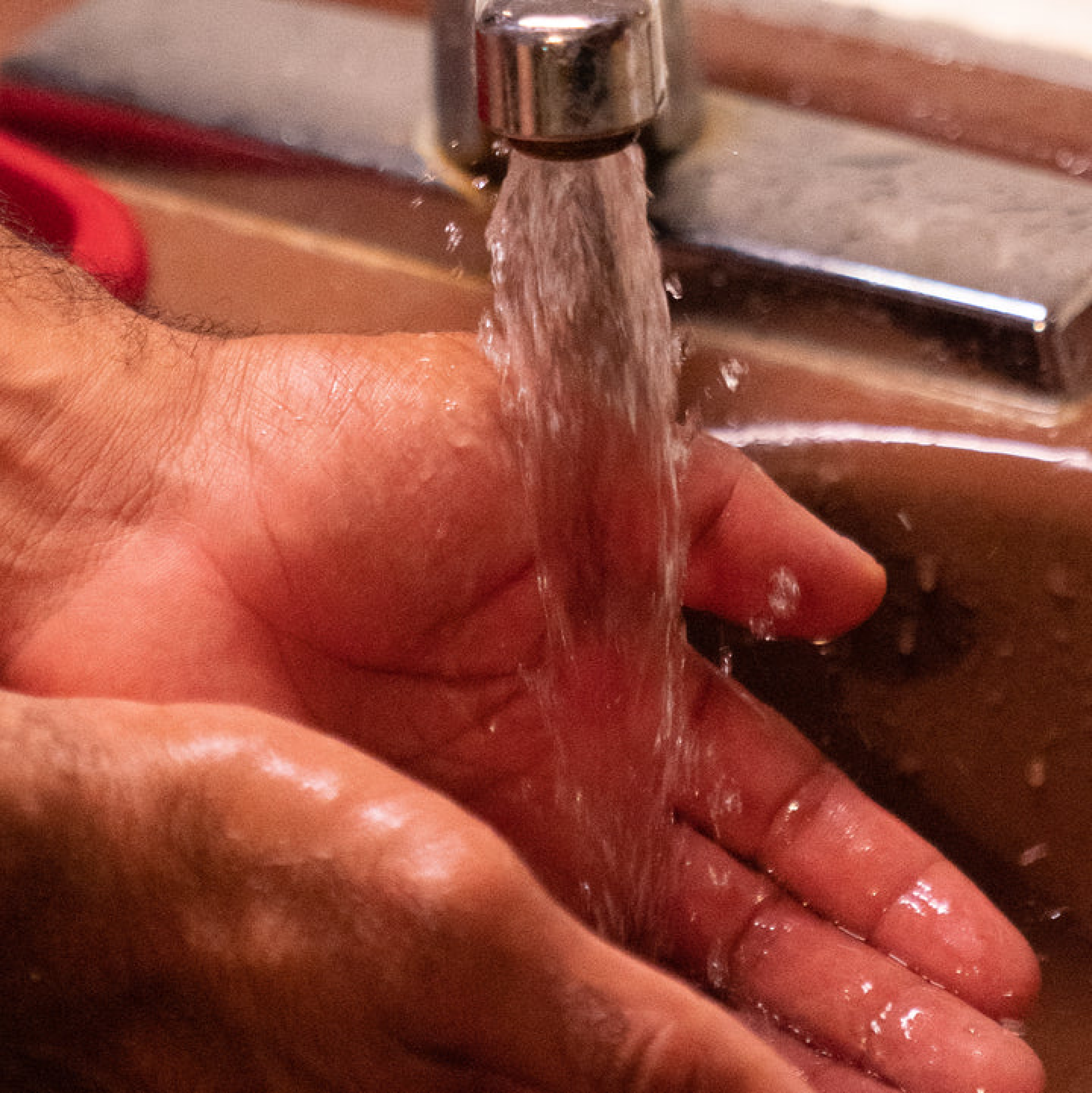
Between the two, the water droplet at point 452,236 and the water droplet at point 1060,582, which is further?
the water droplet at point 452,236

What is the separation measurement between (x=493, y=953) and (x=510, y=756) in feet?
0.76

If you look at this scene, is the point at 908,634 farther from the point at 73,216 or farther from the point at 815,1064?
the point at 73,216

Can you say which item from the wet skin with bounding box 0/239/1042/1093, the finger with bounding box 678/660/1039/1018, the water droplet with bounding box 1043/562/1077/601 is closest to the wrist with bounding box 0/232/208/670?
the wet skin with bounding box 0/239/1042/1093

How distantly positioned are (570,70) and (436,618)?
0.82 ft

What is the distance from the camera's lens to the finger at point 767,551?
585mm

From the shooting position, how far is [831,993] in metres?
0.57

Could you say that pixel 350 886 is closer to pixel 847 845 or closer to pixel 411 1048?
pixel 411 1048

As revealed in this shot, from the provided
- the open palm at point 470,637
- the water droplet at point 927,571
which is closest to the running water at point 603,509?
the open palm at point 470,637

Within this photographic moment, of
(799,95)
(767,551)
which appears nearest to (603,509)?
(767,551)

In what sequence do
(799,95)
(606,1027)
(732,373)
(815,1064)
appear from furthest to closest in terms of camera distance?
(799,95) < (732,373) < (815,1064) < (606,1027)

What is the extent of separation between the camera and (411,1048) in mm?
411

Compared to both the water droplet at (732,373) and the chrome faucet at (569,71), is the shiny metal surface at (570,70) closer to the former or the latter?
the chrome faucet at (569,71)

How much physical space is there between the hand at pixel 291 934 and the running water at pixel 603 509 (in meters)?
0.17

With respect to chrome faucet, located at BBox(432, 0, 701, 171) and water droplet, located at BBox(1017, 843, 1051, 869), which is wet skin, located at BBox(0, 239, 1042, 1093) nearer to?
water droplet, located at BBox(1017, 843, 1051, 869)
